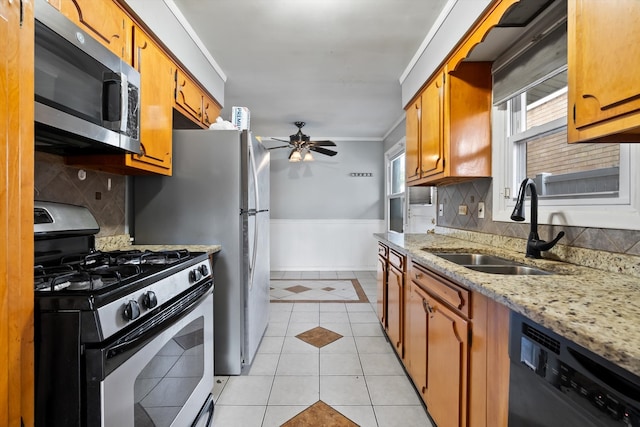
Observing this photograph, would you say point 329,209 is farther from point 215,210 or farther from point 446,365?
point 446,365

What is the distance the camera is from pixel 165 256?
4.65 ft

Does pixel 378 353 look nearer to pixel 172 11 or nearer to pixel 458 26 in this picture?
pixel 458 26

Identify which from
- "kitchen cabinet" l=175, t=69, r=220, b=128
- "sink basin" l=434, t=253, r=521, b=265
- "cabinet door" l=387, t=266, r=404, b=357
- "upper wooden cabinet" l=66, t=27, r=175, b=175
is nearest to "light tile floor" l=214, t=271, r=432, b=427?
"cabinet door" l=387, t=266, r=404, b=357

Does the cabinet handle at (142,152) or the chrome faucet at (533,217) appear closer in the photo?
the chrome faucet at (533,217)

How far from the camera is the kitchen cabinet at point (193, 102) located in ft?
6.70

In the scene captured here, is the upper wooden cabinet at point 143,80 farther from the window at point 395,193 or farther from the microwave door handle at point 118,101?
the window at point 395,193

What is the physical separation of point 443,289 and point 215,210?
1.42 meters

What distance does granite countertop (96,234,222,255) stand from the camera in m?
1.74

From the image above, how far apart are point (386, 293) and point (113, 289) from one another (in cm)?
196

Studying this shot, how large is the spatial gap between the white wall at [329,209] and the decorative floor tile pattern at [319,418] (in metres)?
3.57

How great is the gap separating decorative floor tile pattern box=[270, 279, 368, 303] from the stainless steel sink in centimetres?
195

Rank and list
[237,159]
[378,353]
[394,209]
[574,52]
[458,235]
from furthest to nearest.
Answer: [394,209]
[458,235]
[378,353]
[237,159]
[574,52]

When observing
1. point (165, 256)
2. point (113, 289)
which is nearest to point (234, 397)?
point (165, 256)

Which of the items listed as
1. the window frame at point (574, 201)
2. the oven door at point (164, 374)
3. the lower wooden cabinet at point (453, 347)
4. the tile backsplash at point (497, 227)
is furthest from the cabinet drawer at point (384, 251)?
the oven door at point (164, 374)
